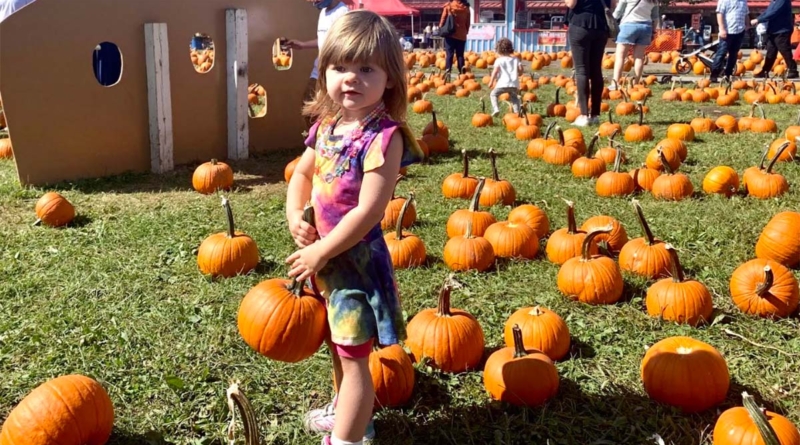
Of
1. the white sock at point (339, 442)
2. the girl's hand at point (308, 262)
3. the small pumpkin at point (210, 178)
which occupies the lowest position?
the white sock at point (339, 442)

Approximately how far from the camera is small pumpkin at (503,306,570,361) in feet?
11.0

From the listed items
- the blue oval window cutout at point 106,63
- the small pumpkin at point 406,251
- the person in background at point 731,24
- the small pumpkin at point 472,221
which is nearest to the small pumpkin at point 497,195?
the small pumpkin at point 472,221

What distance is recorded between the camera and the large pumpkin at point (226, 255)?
437cm

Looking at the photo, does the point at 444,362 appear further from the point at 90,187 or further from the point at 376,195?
the point at 90,187

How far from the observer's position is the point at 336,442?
2.60 metres

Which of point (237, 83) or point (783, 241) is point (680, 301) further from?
point (237, 83)

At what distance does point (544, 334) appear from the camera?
3346 millimetres

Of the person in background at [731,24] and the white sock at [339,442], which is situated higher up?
the person in background at [731,24]

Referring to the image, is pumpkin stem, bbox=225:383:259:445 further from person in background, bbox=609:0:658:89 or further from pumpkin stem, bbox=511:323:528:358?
person in background, bbox=609:0:658:89

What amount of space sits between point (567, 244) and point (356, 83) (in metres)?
2.44

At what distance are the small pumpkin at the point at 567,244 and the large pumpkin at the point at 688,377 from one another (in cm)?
141

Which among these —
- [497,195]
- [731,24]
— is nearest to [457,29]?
[731,24]

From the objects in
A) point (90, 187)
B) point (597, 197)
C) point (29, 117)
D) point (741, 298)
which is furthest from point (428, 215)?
point (29, 117)

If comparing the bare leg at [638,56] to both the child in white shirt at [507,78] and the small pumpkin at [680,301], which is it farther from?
the small pumpkin at [680,301]
